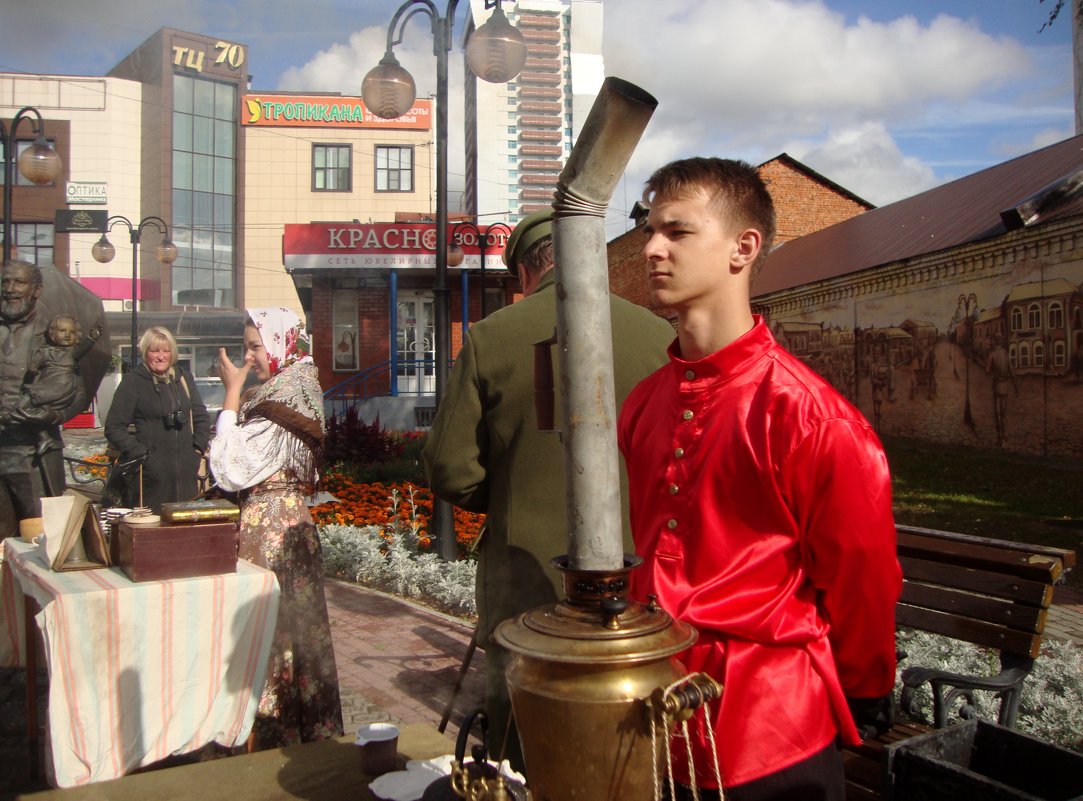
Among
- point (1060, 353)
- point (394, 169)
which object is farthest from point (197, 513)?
point (394, 169)

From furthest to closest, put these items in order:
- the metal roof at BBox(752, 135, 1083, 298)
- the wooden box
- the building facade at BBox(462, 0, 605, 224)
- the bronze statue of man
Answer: the building facade at BBox(462, 0, 605, 224)
the metal roof at BBox(752, 135, 1083, 298)
the bronze statue of man
the wooden box

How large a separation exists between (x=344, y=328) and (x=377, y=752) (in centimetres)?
2208

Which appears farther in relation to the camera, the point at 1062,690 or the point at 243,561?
the point at 1062,690

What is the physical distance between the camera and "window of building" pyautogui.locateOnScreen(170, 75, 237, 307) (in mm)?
48094

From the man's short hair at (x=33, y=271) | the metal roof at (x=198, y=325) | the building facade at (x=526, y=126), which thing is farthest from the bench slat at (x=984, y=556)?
the building facade at (x=526, y=126)

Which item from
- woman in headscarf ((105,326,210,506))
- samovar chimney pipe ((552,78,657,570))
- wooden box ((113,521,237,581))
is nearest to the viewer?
samovar chimney pipe ((552,78,657,570))

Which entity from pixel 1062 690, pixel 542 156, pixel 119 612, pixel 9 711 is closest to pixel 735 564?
pixel 119 612

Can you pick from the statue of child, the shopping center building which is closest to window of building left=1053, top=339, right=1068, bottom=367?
the statue of child

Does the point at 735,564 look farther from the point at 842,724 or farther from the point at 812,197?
the point at 812,197

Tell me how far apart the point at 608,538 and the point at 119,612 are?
2.42 m

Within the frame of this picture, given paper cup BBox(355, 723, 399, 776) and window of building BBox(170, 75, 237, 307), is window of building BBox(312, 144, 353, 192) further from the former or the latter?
paper cup BBox(355, 723, 399, 776)

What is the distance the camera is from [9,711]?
15.3ft

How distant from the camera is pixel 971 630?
3.40 metres

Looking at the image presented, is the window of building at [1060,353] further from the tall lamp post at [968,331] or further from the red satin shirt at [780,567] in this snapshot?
the red satin shirt at [780,567]
